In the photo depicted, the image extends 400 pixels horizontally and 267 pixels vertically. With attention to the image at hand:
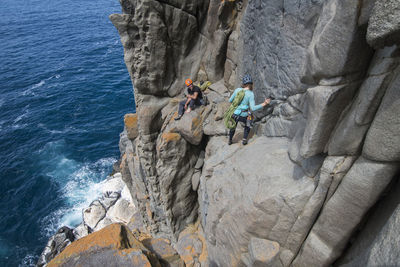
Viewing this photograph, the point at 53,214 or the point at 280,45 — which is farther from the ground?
the point at 280,45

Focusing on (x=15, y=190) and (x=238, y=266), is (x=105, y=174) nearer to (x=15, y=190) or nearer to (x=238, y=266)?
(x=15, y=190)

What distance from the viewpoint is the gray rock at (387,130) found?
4598mm

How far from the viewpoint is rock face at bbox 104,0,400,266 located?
5133 millimetres

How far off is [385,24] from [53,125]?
40920mm

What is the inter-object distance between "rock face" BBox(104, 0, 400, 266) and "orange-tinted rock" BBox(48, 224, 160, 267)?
360cm

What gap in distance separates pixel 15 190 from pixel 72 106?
1565 centimetres

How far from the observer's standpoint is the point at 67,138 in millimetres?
34531

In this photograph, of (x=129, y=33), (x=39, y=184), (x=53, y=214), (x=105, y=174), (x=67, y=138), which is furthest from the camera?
(x=67, y=138)

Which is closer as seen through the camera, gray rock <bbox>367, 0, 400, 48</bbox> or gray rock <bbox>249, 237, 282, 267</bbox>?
gray rock <bbox>367, 0, 400, 48</bbox>

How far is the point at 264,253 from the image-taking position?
813 centimetres

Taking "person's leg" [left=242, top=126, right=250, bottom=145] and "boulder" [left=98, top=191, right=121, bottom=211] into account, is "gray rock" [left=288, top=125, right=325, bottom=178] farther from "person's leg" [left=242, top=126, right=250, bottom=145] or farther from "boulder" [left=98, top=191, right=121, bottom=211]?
"boulder" [left=98, top=191, right=121, bottom=211]

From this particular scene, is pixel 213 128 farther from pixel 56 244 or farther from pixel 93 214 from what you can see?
pixel 56 244

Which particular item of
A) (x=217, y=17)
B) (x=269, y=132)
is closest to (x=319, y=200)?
(x=269, y=132)

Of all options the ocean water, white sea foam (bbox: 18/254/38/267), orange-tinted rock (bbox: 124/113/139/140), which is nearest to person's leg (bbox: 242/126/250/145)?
orange-tinted rock (bbox: 124/113/139/140)
